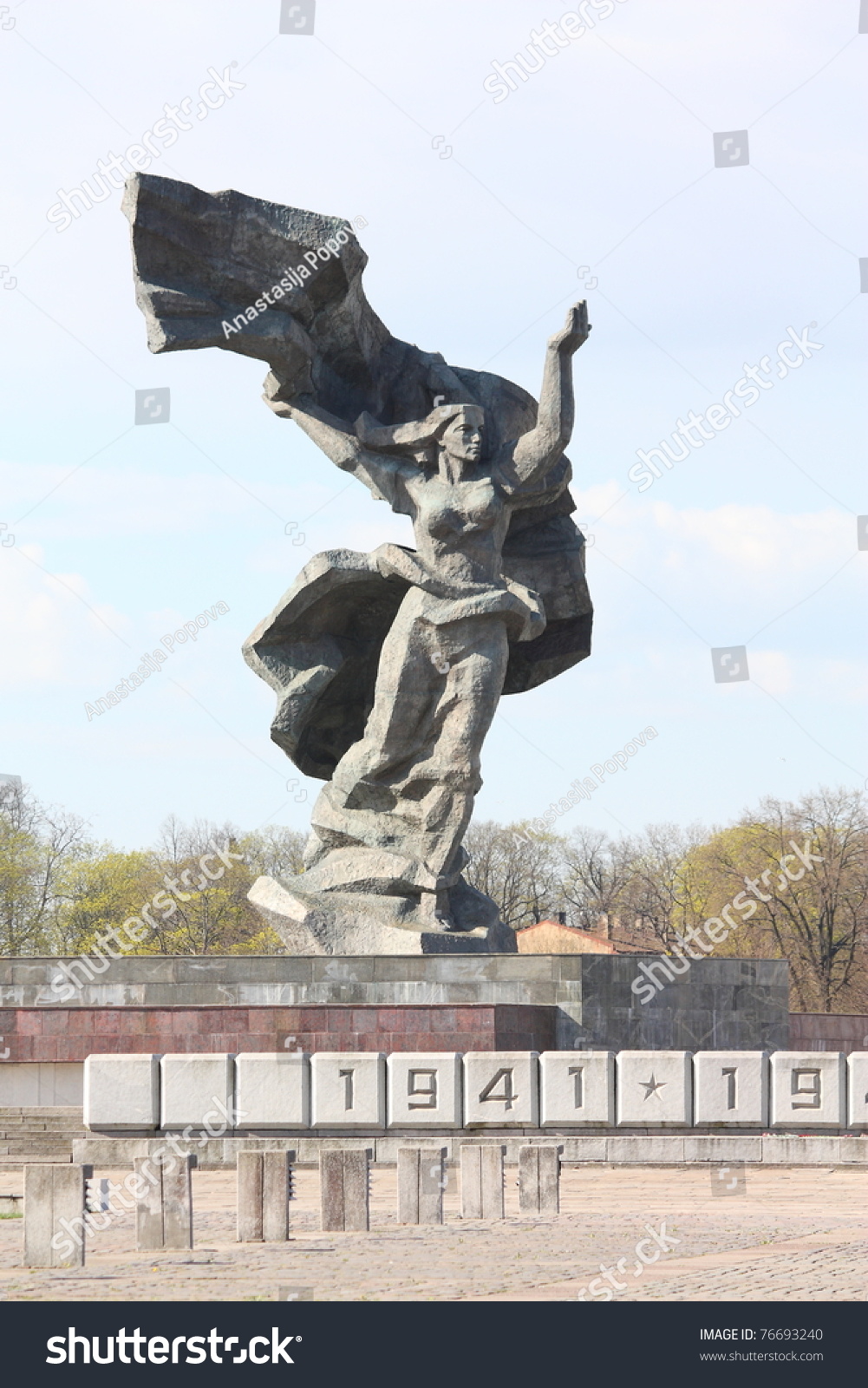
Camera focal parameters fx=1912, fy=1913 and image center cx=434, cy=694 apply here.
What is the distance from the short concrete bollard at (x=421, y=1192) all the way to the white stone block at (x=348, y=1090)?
2.97 m

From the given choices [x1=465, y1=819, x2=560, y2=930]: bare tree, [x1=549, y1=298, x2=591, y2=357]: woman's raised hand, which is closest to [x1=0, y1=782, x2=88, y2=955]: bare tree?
[x1=465, y1=819, x2=560, y2=930]: bare tree

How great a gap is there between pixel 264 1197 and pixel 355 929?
6083mm

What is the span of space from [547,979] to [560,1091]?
5.12 feet

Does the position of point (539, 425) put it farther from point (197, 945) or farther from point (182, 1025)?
point (197, 945)

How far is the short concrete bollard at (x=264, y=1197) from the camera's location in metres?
9.23

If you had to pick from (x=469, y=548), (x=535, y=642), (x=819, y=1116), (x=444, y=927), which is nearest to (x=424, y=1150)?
(x=819, y=1116)

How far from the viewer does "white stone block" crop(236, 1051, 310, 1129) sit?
12922mm

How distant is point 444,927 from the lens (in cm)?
1523

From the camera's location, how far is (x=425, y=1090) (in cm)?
1298

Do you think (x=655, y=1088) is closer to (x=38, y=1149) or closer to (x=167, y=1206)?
(x=38, y=1149)

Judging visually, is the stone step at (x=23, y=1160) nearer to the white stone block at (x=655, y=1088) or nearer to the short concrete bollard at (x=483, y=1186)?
the white stone block at (x=655, y=1088)

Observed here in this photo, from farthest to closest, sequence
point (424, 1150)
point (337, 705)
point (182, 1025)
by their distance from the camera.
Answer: point (337, 705) → point (182, 1025) → point (424, 1150)

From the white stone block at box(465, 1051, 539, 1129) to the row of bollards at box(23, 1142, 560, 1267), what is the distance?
2.30 metres

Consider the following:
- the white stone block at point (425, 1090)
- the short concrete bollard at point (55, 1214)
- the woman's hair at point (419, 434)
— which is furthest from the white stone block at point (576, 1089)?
the short concrete bollard at point (55, 1214)
